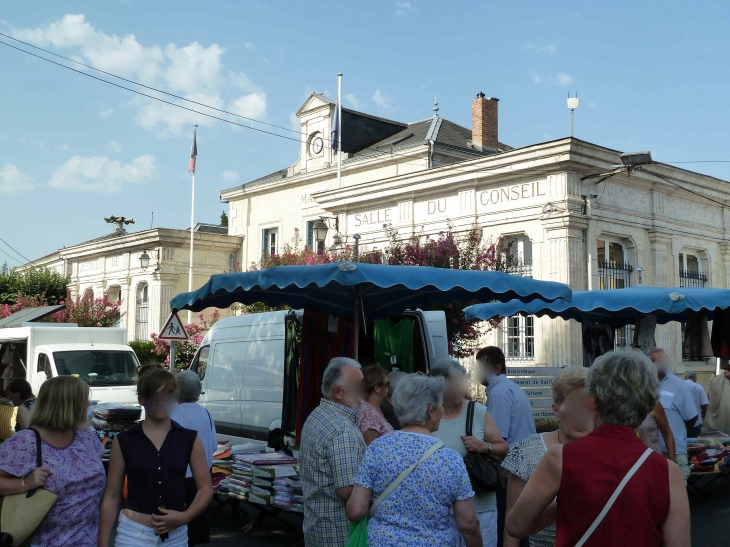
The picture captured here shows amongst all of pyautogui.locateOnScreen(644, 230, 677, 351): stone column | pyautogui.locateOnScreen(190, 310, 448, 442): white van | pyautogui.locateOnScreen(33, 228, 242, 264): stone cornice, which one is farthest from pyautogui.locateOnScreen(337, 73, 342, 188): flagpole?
pyautogui.locateOnScreen(190, 310, 448, 442): white van

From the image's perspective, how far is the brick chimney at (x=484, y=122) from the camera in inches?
1118

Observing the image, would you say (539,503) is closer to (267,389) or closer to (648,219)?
(267,389)

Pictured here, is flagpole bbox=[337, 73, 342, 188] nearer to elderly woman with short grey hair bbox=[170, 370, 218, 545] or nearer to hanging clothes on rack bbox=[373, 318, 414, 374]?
hanging clothes on rack bbox=[373, 318, 414, 374]

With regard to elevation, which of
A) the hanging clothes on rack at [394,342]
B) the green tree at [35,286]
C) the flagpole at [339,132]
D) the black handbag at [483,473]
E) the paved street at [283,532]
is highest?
the flagpole at [339,132]

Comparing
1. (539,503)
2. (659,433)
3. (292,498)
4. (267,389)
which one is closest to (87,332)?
(267,389)

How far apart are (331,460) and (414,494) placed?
88 cm

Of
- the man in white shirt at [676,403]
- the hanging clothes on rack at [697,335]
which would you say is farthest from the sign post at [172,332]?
the man in white shirt at [676,403]

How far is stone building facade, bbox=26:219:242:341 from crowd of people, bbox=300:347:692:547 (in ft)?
96.6

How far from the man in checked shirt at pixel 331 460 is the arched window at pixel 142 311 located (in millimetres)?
32328

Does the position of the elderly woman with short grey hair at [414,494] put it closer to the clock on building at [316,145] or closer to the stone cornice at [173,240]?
the clock on building at [316,145]

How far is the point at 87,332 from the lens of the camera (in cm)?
1802

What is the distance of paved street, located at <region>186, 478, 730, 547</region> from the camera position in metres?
8.22

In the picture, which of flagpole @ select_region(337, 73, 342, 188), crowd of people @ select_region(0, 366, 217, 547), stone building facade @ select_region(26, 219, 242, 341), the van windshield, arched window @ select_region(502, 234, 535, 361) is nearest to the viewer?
crowd of people @ select_region(0, 366, 217, 547)

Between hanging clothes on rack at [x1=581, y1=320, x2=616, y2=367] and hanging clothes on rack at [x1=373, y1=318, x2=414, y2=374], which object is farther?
hanging clothes on rack at [x1=581, y1=320, x2=616, y2=367]
